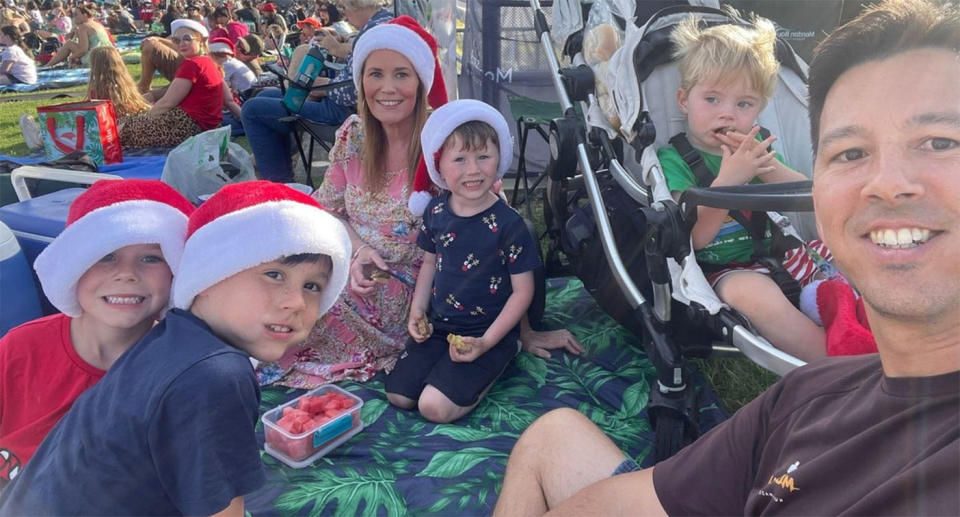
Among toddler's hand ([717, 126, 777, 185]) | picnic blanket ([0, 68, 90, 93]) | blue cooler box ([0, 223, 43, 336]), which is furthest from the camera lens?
picnic blanket ([0, 68, 90, 93])

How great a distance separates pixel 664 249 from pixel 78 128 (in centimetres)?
485

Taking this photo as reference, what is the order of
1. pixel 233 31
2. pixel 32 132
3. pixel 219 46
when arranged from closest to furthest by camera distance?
pixel 32 132 → pixel 219 46 → pixel 233 31

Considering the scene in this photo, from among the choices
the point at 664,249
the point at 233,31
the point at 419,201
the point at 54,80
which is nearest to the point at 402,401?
the point at 419,201

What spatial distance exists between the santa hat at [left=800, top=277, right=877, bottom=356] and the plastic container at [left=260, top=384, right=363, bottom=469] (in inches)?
70.7

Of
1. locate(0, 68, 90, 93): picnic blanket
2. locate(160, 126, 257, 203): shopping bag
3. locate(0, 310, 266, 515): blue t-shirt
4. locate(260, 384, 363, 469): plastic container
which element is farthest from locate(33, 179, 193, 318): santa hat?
locate(0, 68, 90, 93): picnic blanket

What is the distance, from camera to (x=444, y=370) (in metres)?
2.83

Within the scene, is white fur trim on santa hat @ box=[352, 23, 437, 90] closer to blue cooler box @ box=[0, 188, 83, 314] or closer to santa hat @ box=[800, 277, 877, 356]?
blue cooler box @ box=[0, 188, 83, 314]

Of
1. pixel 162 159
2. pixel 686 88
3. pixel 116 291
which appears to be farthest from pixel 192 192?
pixel 686 88

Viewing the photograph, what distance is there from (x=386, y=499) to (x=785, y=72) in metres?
2.70

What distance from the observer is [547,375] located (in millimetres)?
3129

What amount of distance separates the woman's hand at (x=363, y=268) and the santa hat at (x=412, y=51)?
0.97 feet

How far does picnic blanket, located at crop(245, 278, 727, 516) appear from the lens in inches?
93.3

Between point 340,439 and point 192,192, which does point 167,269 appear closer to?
point 340,439

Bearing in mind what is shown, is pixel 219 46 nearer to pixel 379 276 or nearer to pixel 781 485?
pixel 379 276
